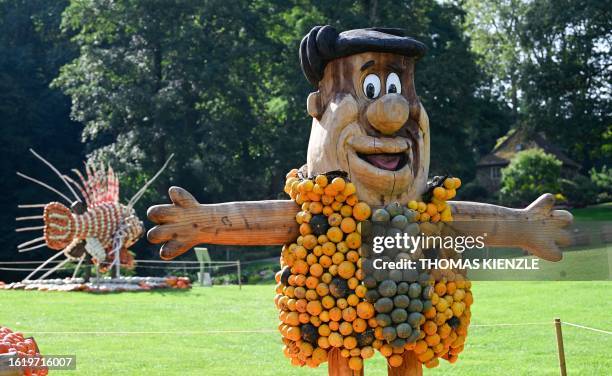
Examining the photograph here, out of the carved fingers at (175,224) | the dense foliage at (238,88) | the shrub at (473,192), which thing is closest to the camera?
the carved fingers at (175,224)

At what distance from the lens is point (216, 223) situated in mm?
4977

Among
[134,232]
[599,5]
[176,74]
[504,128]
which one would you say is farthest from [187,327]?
[504,128]

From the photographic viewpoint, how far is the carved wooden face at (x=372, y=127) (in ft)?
16.8

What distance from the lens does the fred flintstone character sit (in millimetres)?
5051

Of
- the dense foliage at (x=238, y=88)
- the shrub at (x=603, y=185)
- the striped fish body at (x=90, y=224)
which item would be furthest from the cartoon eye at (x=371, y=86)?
the shrub at (x=603, y=185)

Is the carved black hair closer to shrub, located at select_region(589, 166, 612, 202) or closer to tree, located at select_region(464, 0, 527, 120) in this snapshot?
shrub, located at select_region(589, 166, 612, 202)

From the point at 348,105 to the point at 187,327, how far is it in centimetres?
631

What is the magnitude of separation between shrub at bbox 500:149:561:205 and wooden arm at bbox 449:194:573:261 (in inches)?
963

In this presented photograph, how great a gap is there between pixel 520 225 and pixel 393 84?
4.08ft

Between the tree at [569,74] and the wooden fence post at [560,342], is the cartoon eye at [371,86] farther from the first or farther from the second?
the tree at [569,74]

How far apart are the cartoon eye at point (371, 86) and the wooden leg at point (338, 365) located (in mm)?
1524

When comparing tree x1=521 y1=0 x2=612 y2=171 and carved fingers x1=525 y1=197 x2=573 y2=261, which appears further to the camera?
tree x1=521 y1=0 x2=612 y2=171

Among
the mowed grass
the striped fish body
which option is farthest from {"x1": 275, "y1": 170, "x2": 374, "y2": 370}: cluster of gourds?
the striped fish body

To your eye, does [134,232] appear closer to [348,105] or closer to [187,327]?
[187,327]
